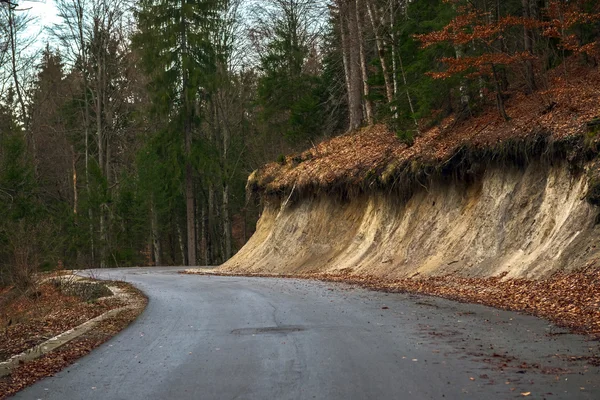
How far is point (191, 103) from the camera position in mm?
42844

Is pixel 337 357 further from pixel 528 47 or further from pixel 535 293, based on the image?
pixel 528 47

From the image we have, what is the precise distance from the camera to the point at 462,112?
2631 centimetres

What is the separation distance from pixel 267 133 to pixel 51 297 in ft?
83.7

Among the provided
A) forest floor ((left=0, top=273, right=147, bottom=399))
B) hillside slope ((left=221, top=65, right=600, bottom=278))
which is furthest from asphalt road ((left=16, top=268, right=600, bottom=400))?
hillside slope ((left=221, top=65, right=600, bottom=278))

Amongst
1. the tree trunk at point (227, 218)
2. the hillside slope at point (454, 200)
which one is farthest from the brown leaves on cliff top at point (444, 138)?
the tree trunk at point (227, 218)

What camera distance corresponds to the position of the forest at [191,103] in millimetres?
31469

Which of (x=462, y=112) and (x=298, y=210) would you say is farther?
(x=298, y=210)

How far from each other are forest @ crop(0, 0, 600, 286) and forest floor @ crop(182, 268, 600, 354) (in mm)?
9021

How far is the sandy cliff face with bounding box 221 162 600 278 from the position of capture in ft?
58.0

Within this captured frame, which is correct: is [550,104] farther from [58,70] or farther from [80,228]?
[58,70]

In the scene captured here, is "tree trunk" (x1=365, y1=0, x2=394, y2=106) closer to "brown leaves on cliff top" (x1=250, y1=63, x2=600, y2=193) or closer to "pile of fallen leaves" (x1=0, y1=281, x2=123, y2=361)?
"brown leaves on cliff top" (x1=250, y1=63, x2=600, y2=193)

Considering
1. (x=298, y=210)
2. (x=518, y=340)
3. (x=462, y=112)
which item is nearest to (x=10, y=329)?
(x=518, y=340)

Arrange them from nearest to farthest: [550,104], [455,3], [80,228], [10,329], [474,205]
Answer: [10,329] < [550,104] < [474,205] < [455,3] < [80,228]

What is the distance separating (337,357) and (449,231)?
15.3 m
